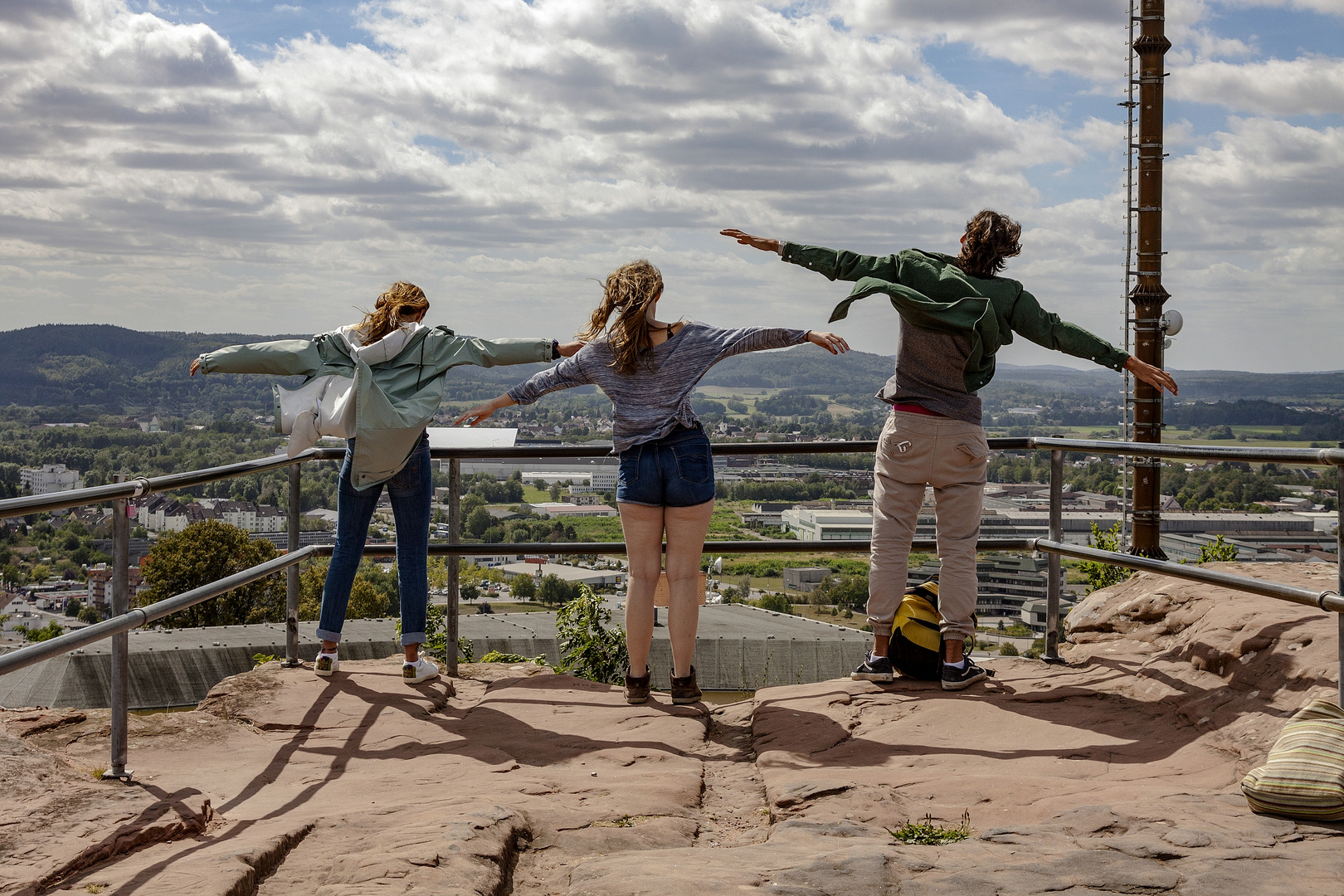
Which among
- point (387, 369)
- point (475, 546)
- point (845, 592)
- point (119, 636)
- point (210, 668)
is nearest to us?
point (119, 636)

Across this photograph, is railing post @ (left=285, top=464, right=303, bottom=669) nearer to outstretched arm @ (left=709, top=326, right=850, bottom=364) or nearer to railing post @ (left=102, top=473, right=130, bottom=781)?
railing post @ (left=102, top=473, right=130, bottom=781)

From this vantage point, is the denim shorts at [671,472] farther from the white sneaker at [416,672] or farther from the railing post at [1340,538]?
the railing post at [1340,538]

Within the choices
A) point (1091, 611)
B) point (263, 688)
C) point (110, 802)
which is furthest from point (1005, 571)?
point (110, 802)

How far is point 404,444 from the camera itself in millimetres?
4508

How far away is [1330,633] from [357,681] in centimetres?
415

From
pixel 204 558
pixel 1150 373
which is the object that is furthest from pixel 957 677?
pixel 204 558

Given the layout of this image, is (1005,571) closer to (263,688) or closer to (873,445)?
(873,445)

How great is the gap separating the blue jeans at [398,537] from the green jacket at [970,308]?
2048 millimetres

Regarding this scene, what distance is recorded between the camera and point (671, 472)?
4.30m

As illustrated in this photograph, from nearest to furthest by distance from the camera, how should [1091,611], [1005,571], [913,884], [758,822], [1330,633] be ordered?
[913,884] → [758,822] → [1330,633] → [1091,611] → [1005,571]

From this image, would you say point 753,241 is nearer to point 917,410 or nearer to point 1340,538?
point 917,410

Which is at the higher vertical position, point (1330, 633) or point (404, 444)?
point (404, 444)

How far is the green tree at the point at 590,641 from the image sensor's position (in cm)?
595

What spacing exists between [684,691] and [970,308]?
210cm
